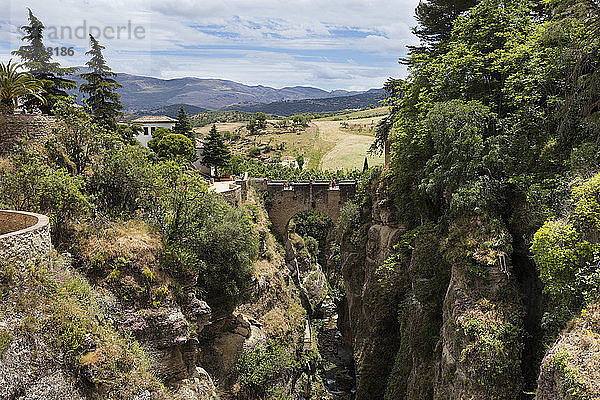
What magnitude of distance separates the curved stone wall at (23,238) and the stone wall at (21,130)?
5894 millimetres

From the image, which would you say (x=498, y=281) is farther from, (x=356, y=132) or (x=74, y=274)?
(x=356, y=132)

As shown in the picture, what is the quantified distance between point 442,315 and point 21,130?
67.9 ft

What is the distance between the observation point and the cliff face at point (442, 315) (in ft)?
45.2

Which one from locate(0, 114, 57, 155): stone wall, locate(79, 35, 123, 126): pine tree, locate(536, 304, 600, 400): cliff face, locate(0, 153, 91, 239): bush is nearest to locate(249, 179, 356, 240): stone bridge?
locate(79, 35, 123, 126): pine tree

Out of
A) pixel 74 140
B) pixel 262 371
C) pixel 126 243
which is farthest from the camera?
pixel 262 371

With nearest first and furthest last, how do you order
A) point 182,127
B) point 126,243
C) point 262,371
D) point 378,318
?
1. point 126,243
2. point 262,371
3. point 378,318
4. point 182,127

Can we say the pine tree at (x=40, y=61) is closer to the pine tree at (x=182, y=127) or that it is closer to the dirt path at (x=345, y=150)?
the pine tree at (x=182, y=127)

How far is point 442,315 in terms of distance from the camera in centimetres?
1723

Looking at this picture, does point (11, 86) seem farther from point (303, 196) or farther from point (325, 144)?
point (325, 144)

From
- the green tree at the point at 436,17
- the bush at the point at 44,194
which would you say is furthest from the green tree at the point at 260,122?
the bush at the point at 44,194

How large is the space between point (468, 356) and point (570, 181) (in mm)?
6659

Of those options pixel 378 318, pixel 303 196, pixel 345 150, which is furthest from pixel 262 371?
pixel 345 150

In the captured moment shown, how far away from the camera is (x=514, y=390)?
531 inches

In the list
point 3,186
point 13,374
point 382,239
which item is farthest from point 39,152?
point 382,239
